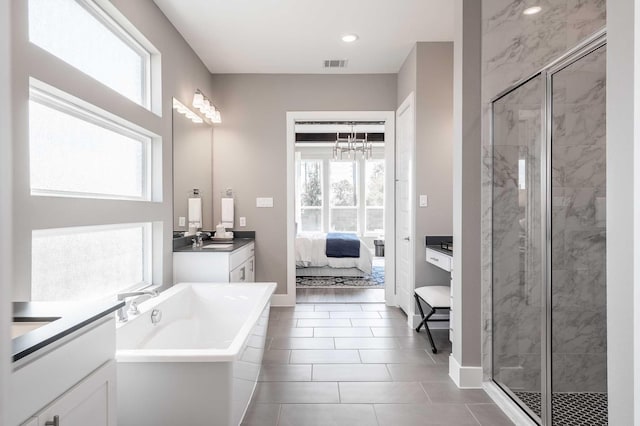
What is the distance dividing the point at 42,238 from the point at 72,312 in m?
0.96

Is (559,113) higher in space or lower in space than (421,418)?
higher

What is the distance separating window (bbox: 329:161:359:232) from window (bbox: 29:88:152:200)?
642cm

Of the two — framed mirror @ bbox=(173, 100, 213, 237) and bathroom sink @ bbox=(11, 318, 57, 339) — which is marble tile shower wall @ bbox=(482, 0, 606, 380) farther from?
framed mirror @ bbox=(173, 100, 213, 237)

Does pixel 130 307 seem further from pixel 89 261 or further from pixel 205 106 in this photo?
Result: pixel 205 106

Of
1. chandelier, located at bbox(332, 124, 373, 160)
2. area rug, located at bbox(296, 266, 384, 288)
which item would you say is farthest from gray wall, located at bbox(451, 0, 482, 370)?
chandelier, located at bbox(332, 124, 373, 160)

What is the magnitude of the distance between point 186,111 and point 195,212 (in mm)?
1014

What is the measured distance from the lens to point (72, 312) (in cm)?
125

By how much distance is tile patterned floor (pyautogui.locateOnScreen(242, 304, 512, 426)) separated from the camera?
7.32ft

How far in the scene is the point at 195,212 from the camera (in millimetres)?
4086

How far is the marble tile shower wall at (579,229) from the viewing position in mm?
1866

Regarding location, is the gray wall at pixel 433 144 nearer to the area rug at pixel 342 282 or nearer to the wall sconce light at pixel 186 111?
the area rug at pixel 342 282

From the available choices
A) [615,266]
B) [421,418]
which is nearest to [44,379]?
[615,266]

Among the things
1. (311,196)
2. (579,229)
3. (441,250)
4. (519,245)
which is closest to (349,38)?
(441,250)

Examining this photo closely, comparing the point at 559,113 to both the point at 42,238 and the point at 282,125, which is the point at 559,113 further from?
the point at 282,125
